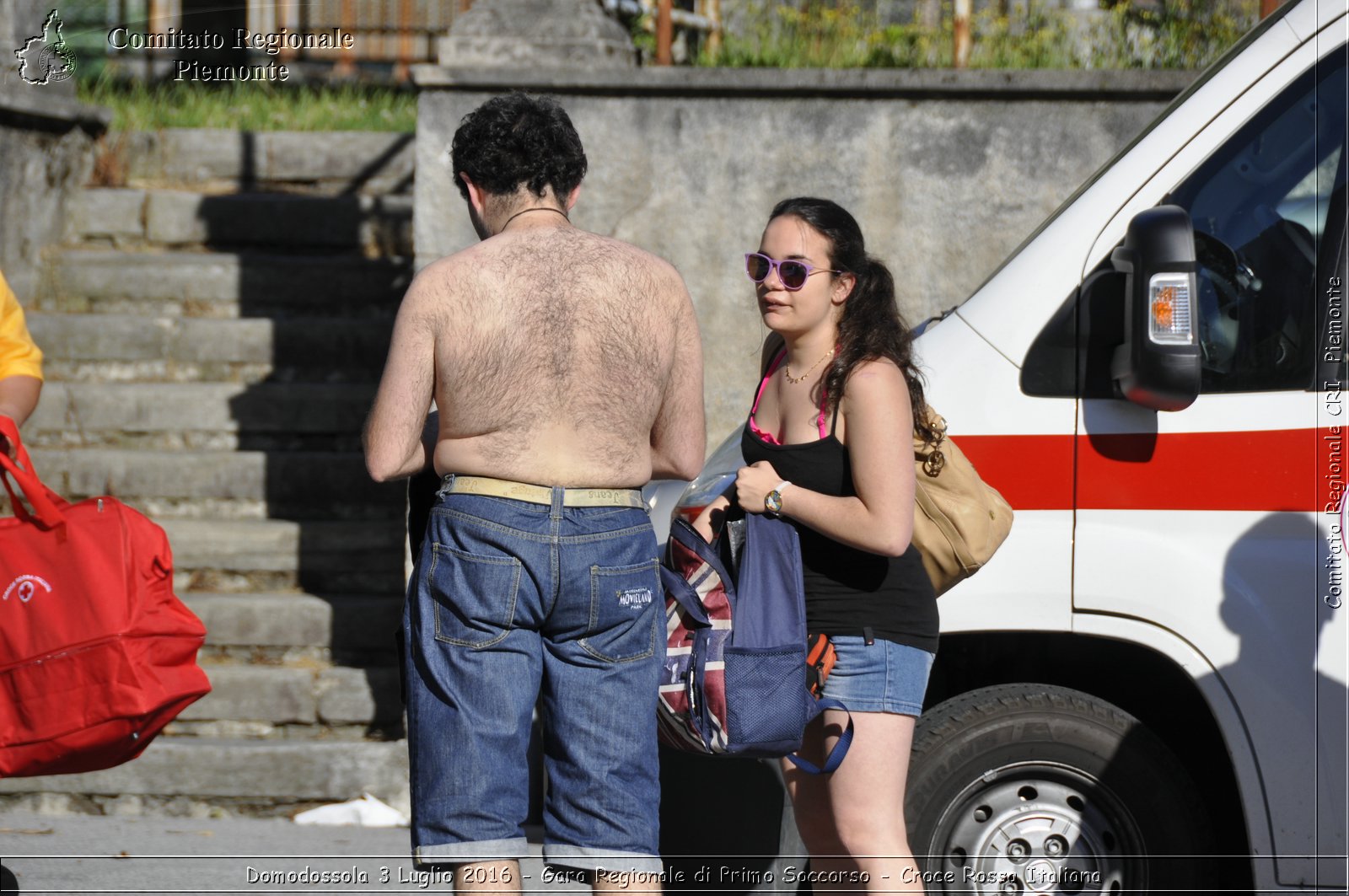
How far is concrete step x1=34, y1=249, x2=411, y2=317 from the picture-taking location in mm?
7641

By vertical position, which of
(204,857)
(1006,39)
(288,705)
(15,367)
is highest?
(1006,39)

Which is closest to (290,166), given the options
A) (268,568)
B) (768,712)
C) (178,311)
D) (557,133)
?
(178,311)

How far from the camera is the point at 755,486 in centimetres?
300

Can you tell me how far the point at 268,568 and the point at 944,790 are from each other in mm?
3849

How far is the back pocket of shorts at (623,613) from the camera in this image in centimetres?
289

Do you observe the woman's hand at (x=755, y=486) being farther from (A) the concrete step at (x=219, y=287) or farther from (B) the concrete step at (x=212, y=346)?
(A) the concrete step at (x=219, y=287)

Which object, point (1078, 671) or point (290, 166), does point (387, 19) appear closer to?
point (290, 166)

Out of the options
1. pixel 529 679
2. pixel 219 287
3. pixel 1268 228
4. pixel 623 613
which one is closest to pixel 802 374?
pixel 623 613

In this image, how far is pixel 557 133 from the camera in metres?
3.00

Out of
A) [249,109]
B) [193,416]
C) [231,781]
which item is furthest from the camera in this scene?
[249,109]

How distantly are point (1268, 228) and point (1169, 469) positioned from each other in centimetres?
66

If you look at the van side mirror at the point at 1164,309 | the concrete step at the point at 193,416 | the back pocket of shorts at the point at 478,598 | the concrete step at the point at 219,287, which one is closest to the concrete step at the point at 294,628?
the concrete step at the point at 193,416

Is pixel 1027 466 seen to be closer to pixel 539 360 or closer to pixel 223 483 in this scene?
pixel 539 360

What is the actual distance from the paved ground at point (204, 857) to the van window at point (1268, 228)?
2.73m
